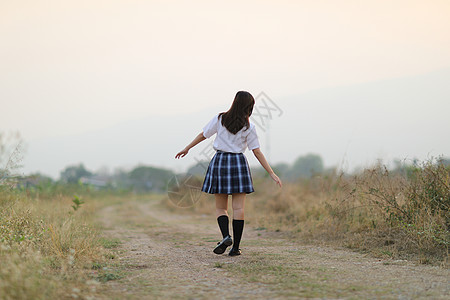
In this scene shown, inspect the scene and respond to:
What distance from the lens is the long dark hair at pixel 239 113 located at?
192 inches

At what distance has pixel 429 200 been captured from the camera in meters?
5.36

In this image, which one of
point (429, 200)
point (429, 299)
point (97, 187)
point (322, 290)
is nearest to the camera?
point (429, 299)

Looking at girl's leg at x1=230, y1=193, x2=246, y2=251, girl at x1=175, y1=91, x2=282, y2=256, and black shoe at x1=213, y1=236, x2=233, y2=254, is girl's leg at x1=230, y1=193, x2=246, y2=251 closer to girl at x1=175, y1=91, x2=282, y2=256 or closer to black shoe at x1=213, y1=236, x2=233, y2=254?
girl at x1=175, y1=91, x2=282, y2=256

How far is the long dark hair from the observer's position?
16.0ft

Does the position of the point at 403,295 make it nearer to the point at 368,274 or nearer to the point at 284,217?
the point at 368,274

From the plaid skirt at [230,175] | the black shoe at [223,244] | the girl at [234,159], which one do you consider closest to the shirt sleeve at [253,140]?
the girl at [234,159]

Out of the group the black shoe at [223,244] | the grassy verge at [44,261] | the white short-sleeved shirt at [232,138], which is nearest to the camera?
the grassy verge at [44,261]

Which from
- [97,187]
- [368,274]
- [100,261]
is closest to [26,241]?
[100,261]

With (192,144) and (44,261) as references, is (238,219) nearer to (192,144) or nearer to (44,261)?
(192,144)

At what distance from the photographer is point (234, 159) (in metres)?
4.95

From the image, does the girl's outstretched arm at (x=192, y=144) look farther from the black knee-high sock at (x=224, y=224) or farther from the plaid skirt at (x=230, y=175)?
the black knee-high sock at (x=224, y=224)

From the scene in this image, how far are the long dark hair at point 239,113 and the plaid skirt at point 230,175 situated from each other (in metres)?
0.32

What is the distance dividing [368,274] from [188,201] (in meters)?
11.5

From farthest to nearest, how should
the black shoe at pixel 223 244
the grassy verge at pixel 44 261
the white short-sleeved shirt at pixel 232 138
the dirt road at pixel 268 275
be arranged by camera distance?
the white short-sleeved shirt at pixel 232 138
the black shoe at pixel 223 244
the dirt road at pixel 268 275
the grassy verge at pixel 44 261
